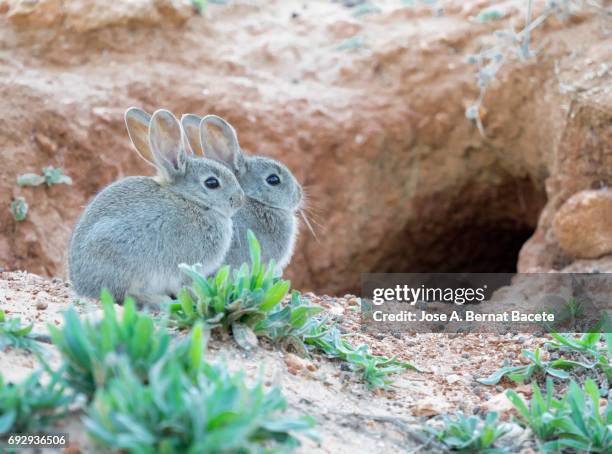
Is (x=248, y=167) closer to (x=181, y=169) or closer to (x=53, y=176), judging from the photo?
(x=181, y=169)

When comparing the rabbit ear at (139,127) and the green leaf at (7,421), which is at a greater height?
the rabbit ear at (139,127)

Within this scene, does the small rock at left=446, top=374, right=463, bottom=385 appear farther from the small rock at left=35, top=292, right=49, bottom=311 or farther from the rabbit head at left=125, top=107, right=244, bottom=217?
the small rock at left=35, top=292, right=49, bottom=311

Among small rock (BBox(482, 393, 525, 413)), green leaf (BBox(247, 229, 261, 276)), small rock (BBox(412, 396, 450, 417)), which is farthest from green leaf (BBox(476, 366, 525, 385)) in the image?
green leaf (BBox(247, 229, 261, 276))

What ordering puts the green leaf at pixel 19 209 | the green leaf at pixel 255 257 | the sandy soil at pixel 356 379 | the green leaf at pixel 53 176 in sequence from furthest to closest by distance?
1. the green leaf at pixel 53 176
2. the green leaf at pixel 19 209
3. the green leaf at pixel 255 257
4. the sandy soil at pixel 356 379

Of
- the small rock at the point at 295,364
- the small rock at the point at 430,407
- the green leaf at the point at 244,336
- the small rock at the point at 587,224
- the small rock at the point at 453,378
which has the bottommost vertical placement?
the small rock at the point at 430,407

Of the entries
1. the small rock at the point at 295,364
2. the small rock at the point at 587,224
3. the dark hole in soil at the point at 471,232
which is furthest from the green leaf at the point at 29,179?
the small rock at the point at 587,224

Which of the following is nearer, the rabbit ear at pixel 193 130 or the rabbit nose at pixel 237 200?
the rabbit nose at pixel 237 200

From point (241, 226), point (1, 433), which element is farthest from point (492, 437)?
point (241, 226)

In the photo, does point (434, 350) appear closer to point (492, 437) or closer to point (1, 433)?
point (492, 437)

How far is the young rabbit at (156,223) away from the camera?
4.27m

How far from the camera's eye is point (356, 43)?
782 centimetres

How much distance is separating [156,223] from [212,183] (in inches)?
20.2

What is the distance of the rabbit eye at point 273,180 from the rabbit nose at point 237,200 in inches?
22.8

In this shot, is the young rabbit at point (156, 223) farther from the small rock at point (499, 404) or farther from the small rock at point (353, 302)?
the small rock at point (499, 404)
